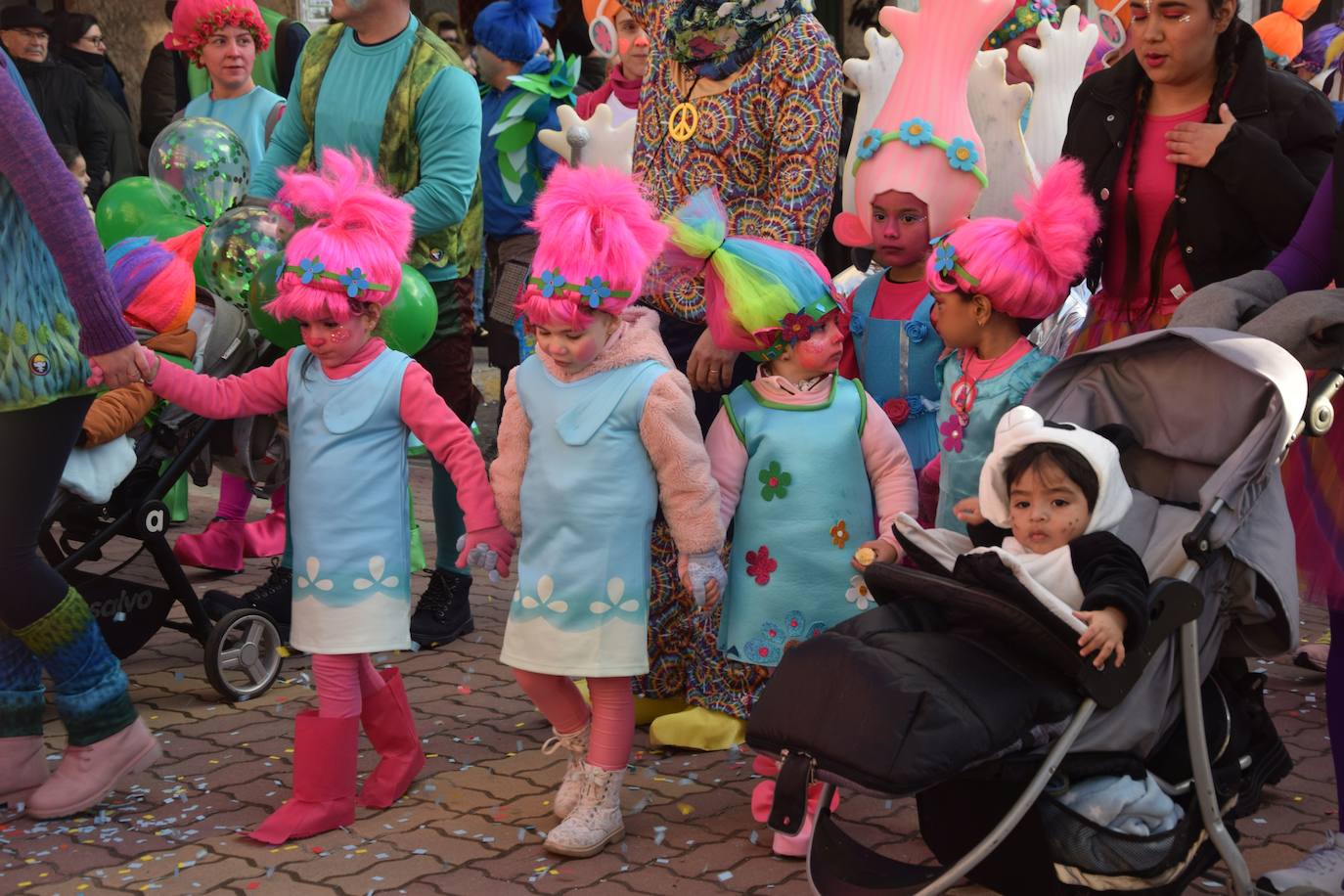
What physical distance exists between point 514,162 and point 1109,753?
15.7 feet

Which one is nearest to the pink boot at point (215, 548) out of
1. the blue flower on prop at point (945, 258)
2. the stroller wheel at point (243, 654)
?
the stroller wheel at point (243, 654)

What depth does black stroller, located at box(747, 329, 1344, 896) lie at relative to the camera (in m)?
2.69

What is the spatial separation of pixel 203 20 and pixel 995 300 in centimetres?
396

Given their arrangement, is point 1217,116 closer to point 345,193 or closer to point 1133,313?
point 1133,313

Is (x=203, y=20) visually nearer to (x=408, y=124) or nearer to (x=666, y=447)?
(x=408, y=124)

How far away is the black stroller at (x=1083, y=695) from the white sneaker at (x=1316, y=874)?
0.21m

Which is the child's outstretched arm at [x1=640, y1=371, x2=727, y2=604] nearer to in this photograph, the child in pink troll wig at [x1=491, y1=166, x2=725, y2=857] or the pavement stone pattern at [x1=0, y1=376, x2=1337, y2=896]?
the child in pink troll wig at [x1=491, y1=166, x2=725, y2=857]

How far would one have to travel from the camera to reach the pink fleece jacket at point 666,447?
3676 mm

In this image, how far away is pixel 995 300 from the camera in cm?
364

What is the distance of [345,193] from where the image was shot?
3883 mm

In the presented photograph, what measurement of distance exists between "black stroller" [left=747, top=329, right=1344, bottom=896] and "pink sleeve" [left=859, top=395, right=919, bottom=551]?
26.4 inches

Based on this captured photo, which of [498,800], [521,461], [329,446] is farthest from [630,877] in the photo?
[329,446]

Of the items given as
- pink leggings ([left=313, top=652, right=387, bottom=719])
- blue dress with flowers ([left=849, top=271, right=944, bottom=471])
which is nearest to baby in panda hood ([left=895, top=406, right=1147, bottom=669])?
blue dress with flowers ([left=849, top=271, right=944, bottom=471])

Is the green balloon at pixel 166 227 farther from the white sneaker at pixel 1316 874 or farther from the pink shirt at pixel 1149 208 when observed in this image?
the white sneaker at pixel 1316 874
